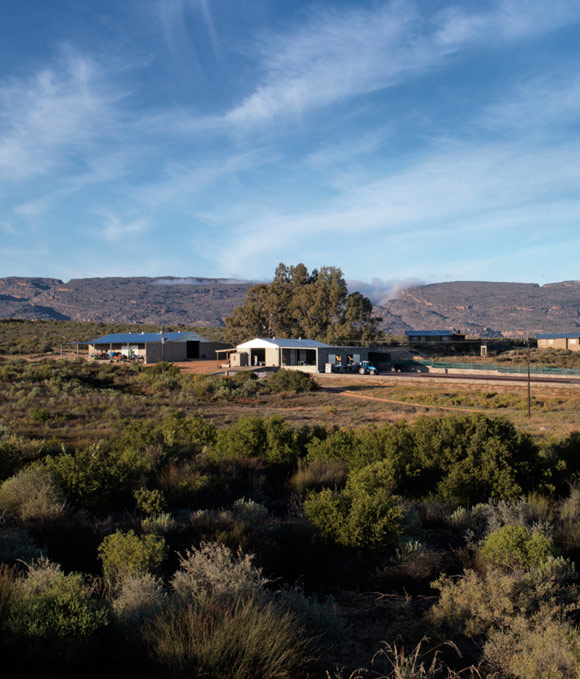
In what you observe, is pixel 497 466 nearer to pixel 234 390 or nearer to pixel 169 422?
pixel 169 422

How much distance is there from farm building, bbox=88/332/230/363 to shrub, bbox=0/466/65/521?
52.5m

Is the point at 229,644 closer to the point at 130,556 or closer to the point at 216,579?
the point at 216,579

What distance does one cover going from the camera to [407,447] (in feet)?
40.8

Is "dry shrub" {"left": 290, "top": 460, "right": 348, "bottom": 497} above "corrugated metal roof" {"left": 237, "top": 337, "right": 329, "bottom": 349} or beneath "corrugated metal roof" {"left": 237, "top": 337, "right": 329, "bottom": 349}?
beneath

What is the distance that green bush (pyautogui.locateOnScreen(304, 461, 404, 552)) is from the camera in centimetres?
744

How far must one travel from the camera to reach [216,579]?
5395 mm

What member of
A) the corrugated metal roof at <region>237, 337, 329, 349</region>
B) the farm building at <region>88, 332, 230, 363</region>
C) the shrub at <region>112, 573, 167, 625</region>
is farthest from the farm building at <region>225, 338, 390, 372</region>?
the shrub at <region>112, 573, 167, 625</region>

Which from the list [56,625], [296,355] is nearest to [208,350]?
[296,355]

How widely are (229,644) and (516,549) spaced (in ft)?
14.1

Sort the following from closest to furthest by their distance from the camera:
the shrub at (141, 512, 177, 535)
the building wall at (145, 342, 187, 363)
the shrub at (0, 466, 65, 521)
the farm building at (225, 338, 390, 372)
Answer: the shrub at (141, 512, 177, 535)
the shrub at (0, 466, 65, 521)
the farm building at (225, 338, 390, 372)
the building wall at (145, 342, 187, 363)

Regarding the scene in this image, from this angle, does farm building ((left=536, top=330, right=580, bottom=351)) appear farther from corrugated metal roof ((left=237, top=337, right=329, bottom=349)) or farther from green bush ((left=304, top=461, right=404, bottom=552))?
green bush ((left=304, top=461, right=404, bottom=552))

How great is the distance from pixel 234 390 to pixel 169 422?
24446 mm

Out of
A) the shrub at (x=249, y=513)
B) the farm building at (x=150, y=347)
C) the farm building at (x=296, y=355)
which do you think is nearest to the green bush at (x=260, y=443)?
the shrub at (x=249, y=513)

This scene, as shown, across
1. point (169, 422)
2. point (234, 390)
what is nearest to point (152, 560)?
point (169, 422)
